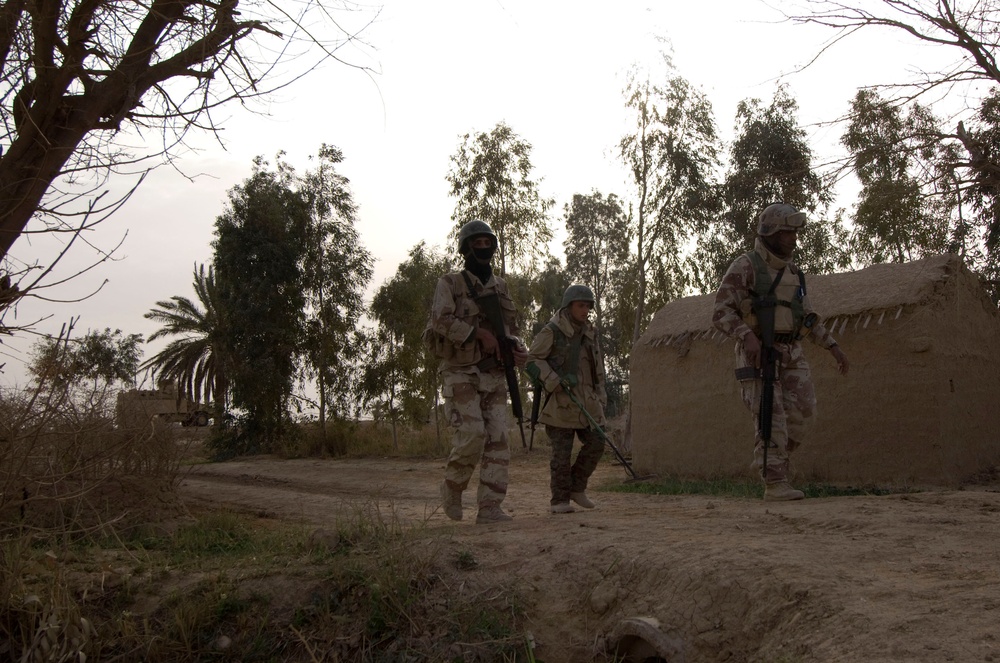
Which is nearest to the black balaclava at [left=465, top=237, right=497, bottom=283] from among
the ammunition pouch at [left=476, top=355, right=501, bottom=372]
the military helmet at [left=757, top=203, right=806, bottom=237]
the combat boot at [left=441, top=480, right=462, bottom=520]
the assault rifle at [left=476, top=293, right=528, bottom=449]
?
the assault rifle at [left=476, top=293, right=528, bottom=449]

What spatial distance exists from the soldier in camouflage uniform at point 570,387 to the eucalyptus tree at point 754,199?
1073 centimetres

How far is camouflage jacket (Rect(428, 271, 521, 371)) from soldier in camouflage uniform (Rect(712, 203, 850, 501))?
1614mm

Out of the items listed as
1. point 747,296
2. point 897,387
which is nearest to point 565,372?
point 747,296

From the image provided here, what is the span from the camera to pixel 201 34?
423cm

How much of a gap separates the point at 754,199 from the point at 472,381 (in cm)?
1384

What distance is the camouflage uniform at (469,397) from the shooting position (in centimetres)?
564

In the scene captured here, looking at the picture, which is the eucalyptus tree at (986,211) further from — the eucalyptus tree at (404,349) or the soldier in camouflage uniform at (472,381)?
the eucalyptus tree at (404,349)

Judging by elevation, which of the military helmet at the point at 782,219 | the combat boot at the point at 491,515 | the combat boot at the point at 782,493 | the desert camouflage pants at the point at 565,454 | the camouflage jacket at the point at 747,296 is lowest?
the combat boot at the point at 491,515

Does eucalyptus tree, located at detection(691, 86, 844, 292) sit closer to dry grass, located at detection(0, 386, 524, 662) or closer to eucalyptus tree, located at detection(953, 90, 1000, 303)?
eucalyptus tree, located at detection(953, 90, 1000, 303)

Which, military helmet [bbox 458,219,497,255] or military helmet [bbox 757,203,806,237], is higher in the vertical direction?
military helmet [bbox 757,203,806,237]

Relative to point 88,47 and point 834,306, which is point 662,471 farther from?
point 88,47

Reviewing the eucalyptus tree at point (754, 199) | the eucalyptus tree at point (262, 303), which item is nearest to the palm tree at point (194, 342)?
the eucalyptus tree at point (262, 303)

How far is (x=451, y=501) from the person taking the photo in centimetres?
589

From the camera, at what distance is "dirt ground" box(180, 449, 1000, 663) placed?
2.87 meters
